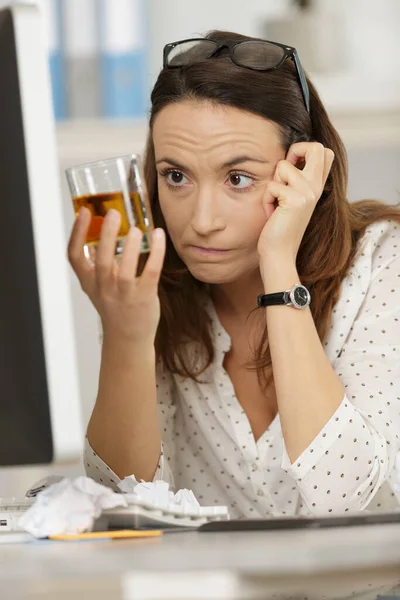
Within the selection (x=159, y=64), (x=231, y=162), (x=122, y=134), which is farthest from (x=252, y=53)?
(x=159, y=64)

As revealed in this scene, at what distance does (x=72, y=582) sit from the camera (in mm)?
601

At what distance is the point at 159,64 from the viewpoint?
2789mm

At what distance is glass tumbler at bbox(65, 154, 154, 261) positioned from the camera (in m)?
1.07

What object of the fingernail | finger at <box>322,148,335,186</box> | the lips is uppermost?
the fingernail

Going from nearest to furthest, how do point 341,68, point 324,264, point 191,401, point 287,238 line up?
point 287,238 → point 324,264 → point 191,401 → point 341,68

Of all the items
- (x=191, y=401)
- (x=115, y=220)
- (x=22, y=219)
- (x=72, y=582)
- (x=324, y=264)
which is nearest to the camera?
(x=72, y=582)

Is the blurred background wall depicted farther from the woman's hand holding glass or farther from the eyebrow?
the woman's hand holding glass

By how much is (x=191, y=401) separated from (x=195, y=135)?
1.50 feet

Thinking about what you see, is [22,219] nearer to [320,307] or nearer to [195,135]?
[195,135]

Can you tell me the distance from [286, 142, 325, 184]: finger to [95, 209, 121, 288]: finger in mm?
408

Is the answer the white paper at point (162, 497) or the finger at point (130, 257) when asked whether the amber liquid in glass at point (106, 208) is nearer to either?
the finger at point (130, 257)

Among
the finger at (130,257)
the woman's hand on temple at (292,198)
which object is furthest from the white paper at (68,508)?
the woman's hand on temple at (292,198)

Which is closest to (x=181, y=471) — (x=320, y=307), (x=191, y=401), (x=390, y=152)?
(x=191, y=401)

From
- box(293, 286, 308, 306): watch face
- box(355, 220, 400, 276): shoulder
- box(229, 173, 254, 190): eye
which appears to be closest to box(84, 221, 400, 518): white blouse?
box(355, 220, 400, 276): shoulder
